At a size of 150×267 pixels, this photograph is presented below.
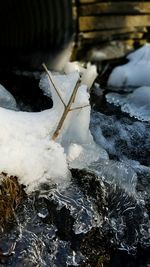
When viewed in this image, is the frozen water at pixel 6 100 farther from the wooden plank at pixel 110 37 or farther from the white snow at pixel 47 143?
the wooden plank at pixel 110 37

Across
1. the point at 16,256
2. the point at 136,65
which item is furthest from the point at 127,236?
the point at 136,65

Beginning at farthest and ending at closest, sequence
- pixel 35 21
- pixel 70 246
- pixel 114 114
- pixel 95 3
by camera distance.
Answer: pixel 35 21 < pixel 95 3 < pixel 114 114 < pixel 70 246

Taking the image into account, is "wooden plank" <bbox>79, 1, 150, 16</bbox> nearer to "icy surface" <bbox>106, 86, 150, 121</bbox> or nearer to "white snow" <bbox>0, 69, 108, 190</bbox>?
"icy surface" <bbox>106, 86, 150, 121</bbox>

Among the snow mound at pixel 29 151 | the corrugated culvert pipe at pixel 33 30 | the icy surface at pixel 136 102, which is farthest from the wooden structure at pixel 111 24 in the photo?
the snow mound at pixel 29 151

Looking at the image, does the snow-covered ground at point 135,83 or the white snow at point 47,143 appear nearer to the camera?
the white snow at point 47,143

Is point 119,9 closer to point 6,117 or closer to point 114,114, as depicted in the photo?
point 114,114

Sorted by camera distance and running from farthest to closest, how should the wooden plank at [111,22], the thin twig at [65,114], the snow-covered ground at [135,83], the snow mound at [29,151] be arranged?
the wooden plank at [111,22], the snow-covered ground at [135,83], the thin twig at [65,114], the snow mound at [29,151]
